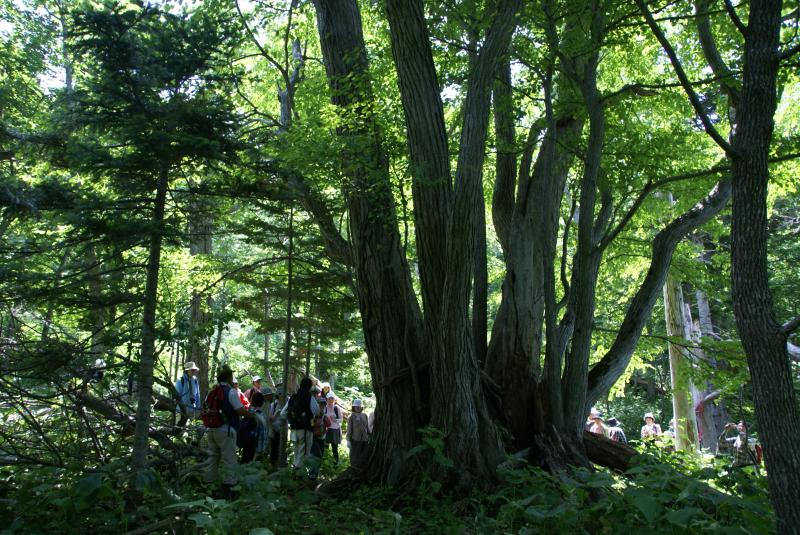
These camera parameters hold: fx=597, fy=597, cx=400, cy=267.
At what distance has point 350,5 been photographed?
804cm

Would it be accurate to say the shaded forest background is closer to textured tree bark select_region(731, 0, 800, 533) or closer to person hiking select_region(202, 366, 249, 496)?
textured tree bark select_region(731, 0, 800, 533)

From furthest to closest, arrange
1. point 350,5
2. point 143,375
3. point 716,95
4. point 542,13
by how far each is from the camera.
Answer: point 716,95
point 350,5
point 542,13
point 143,375

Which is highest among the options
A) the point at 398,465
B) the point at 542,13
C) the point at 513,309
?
the point at 542,13

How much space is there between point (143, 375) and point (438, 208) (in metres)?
3.43

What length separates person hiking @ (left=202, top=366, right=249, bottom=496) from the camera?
690 cm

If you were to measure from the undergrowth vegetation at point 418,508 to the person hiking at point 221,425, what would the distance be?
4.44 ft

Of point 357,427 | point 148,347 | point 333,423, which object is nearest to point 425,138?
point 148,347

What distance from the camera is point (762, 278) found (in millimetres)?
3564

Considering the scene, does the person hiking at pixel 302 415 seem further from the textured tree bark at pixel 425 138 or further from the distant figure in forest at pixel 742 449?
the distant figure in forest at pixel 742 449

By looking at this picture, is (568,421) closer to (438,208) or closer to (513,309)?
(513,309)

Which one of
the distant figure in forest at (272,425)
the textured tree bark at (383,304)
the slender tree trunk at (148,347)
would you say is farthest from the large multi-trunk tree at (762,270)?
the distant figure in forest at (272,425)

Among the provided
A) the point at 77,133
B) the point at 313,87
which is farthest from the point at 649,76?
the point at 77,133

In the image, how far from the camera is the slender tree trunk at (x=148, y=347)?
4.88m

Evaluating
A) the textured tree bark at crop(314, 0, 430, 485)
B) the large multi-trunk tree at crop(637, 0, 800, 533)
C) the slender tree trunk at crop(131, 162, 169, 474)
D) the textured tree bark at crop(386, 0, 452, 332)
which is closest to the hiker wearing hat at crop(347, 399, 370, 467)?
the textured tree bark at crop(314, 0, 430, 485)
